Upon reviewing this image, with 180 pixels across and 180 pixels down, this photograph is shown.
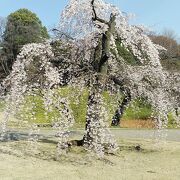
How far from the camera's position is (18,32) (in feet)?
127

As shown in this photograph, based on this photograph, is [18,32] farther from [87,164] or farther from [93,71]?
[87,164]

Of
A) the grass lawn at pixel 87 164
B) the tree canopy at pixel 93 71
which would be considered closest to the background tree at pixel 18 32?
the tree canopy at pixel 93 71

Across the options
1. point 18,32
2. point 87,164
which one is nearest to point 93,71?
point 87,164

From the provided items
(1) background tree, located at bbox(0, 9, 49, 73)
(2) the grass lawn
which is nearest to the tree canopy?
(2) the grass lawn

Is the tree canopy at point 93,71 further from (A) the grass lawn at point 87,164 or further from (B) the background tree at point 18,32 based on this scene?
(B) the background tree at point 18,32

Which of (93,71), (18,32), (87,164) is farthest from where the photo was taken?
(18,32)

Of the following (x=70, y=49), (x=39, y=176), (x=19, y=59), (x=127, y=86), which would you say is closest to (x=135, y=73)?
(x=127, y=86)

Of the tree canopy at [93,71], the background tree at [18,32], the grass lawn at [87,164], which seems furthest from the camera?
the background tree at [18,32]

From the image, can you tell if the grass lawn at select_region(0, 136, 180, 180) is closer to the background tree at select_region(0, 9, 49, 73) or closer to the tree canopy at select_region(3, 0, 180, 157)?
the tree canopy at select_region(3, 0, 180, 157)

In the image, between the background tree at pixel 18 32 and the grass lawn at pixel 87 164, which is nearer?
the grass lawn at pixel 87 164

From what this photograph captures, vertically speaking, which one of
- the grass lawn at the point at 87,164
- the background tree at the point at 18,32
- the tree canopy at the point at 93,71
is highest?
the background tree at the point at 18,32

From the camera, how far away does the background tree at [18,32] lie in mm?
32750

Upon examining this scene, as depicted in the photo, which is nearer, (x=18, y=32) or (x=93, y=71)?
(x=93, y=71)

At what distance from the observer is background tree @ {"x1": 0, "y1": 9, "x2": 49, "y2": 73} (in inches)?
1289
